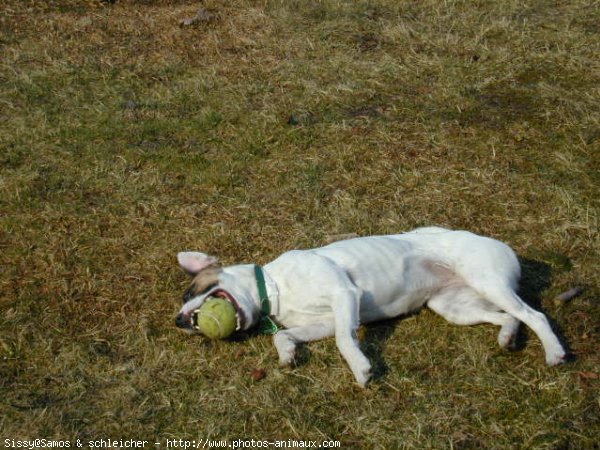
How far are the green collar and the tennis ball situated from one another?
0.62 ft

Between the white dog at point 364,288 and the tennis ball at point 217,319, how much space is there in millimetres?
47

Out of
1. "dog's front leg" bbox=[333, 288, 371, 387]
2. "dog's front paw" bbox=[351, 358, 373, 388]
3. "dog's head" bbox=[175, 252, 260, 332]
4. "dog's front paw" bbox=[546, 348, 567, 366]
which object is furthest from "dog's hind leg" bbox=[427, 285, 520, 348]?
"dog's head" bbox=[175, 252, 260, 332]

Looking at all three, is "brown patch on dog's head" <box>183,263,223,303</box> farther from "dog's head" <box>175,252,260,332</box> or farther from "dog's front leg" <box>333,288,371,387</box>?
"dog's front leg" <box>333,288,371,387</box>

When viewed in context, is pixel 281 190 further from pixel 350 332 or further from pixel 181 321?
pixel 350 332

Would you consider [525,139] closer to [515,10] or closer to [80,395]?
[515,10]

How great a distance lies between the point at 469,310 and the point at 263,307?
1.22 m

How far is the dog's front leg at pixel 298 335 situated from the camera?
4711 mm

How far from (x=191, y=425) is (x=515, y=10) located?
22.6ft

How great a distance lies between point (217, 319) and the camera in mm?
4707

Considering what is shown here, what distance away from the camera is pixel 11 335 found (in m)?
5.00

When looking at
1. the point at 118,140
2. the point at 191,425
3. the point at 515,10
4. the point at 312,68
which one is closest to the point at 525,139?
the point at 312,68

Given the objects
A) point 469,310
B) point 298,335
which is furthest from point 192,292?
point 469,310

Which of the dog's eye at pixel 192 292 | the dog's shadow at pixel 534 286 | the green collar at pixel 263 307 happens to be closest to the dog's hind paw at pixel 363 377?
the green collar at pixel 263 307

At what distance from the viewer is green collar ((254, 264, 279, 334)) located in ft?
15.9
